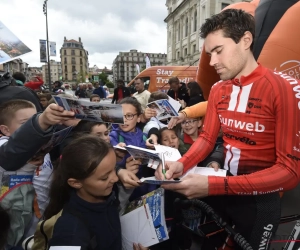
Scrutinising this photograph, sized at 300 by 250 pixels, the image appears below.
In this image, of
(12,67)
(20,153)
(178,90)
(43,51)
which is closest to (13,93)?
(20,153)

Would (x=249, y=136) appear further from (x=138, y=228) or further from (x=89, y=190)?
(x=89, y=190)

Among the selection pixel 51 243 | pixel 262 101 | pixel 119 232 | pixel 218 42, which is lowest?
pixel 119 232

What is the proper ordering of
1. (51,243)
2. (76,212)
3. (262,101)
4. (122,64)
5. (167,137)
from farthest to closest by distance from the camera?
(122,64) < (167,137) < (262,101) < (76,212) < (51,243)

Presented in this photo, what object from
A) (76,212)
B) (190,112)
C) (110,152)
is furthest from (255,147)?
(190,112)

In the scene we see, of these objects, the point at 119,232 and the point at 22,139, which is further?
the point at 119,232

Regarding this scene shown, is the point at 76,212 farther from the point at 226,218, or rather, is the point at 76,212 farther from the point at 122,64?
the point at 122,64

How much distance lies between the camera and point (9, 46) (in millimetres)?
2203

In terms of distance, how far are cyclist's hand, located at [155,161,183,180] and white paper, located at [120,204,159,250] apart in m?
0.23

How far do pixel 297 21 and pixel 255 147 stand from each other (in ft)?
9.02

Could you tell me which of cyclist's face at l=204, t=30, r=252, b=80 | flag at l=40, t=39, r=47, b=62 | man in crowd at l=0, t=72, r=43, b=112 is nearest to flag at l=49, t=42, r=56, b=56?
flag at l=40, t=39, r=47, b=62

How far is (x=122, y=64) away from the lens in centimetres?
13562

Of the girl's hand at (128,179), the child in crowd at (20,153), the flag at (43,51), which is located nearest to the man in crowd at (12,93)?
the child in crowd at (20,153)

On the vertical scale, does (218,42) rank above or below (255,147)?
above

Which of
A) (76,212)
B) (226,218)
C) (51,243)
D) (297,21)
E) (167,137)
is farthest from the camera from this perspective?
(297,21)
